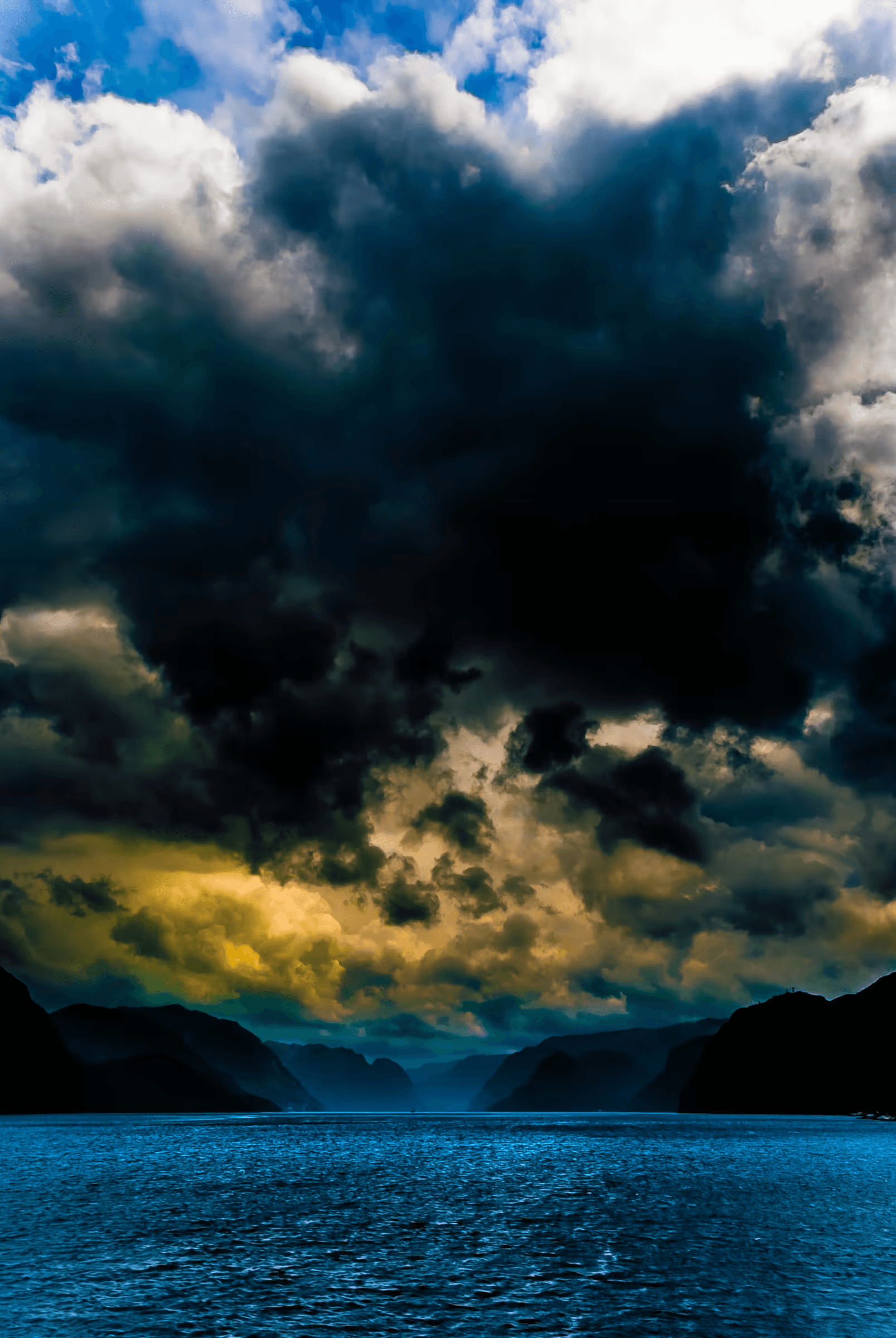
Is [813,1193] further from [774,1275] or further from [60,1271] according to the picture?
[60,1271]

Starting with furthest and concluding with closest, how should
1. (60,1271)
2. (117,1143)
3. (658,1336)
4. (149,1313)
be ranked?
(117,1143) → (60,1271) → (149,1313) → (658,1336)

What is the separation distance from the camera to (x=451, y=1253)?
52.1 metres

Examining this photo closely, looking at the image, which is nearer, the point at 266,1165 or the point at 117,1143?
the point at 266,1165

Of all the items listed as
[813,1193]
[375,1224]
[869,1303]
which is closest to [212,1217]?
[375,1224]

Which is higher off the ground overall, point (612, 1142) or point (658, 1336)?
point (658, 1336)

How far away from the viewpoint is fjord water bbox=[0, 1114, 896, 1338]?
37094 millimetres

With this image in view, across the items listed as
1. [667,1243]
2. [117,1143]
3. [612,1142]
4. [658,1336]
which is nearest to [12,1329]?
[658,1336]

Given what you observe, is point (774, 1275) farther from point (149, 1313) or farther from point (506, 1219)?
point (149, 1313)

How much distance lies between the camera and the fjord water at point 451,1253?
1460 inches

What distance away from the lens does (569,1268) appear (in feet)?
158

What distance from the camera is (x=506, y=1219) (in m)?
66.2

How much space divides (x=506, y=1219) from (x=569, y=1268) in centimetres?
2006

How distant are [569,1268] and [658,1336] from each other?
14.7 m

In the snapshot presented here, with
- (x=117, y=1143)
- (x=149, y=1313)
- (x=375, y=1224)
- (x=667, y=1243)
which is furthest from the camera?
(x=117, y=1143)
